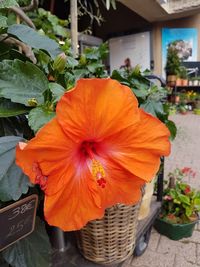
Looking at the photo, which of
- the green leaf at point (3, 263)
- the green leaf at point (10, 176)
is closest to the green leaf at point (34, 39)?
the green leaf at point (10, 176)

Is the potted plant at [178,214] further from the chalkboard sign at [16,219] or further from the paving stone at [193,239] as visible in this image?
the chalkboard sign at [16,219]

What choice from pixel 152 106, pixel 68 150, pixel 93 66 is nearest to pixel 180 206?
pixel 152 106

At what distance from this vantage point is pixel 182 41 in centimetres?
771

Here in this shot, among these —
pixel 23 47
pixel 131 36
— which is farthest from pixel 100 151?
pixel 131 36

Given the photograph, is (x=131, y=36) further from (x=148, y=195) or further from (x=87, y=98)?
(x=87, y=98)

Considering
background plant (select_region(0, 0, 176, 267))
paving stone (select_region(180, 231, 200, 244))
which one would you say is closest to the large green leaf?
background plant (select_region(0, 0, 176, 267))

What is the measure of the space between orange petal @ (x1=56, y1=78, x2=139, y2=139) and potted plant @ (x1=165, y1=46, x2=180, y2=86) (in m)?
7.17

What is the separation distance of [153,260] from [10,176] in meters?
1.57

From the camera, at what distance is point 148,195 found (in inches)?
58.2

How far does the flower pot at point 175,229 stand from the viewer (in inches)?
78.5

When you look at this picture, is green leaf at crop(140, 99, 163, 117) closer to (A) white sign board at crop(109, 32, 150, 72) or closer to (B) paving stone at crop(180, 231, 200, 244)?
(B) paving stone at crop(180, 231, 200, 244)

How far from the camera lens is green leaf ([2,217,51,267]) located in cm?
66

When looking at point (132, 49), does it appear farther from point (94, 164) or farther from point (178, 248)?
point (94, 164)

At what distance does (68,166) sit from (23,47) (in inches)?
17.8
